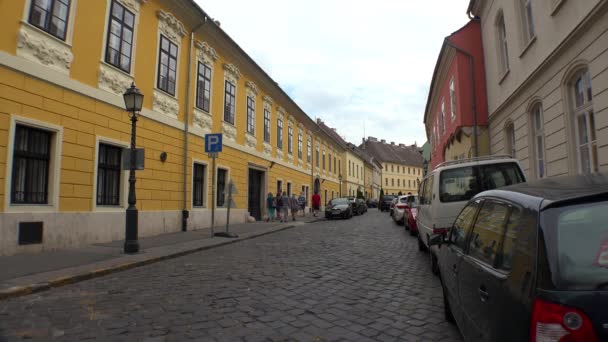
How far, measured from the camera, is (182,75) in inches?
574

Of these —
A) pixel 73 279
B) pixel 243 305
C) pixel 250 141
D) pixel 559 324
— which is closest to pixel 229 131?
pixel 250 141

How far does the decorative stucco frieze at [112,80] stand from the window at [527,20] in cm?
1202

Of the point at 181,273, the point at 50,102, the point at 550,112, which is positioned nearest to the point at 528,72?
the point at 550,112

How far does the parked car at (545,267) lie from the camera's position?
1.70 m

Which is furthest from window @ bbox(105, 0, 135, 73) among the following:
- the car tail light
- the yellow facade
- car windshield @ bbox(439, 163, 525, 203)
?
the yellow facade

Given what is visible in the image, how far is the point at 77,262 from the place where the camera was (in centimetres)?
745

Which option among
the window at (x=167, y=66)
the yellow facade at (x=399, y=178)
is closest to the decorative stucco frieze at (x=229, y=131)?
the window at (x=167, y=66)

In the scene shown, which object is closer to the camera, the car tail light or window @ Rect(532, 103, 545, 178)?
the car tail light

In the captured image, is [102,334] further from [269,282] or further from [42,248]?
[42,248]

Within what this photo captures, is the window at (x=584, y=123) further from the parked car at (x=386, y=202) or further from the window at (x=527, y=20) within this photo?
the parked car at (x=386, y=202)

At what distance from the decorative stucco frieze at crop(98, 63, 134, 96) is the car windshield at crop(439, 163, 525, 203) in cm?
926

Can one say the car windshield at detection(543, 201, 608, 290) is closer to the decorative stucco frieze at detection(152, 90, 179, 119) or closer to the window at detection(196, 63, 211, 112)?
the decorative stucco frieze at detection(152, 90, 179, 119)

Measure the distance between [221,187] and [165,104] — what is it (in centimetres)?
515

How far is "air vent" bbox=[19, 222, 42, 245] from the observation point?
8.14 metres
